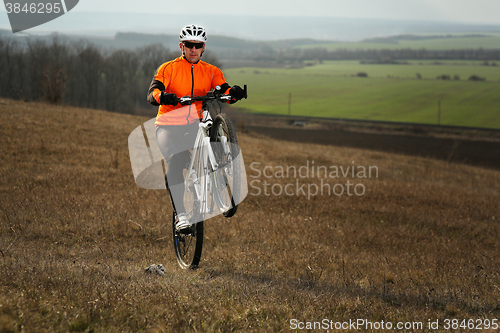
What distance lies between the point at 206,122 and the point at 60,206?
6335 millimetres

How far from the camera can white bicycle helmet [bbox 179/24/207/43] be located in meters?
6.24

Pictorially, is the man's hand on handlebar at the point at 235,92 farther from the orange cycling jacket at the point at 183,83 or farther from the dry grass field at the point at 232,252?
the dry grass field at the point at 232,252

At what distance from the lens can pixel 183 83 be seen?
6559 mm

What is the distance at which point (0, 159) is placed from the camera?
15078 millimetres

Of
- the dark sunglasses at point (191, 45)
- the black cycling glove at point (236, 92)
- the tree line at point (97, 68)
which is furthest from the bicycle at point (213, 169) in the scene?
the tree line at point (97, 68)

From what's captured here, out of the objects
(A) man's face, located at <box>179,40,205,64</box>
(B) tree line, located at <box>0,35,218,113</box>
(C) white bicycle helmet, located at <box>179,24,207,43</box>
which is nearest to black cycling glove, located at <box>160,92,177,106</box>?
(A) man's face, located at <box>179,40,205,64</box>

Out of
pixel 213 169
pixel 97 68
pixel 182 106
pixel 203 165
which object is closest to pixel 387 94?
pixel 97 68

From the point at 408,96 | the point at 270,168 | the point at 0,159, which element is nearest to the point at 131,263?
the point at 0,159

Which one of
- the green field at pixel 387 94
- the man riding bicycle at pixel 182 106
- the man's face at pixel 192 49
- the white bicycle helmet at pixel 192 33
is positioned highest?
the white bicycle helmet at pixel 192 33

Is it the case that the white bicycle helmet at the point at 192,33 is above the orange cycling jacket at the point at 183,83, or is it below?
above

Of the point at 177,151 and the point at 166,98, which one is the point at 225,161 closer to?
the point at 177,151

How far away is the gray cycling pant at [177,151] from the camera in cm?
668

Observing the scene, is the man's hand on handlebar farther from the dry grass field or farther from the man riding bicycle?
the dry grass field

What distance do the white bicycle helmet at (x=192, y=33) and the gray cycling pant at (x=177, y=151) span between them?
4.50ft
